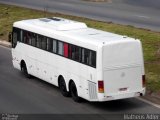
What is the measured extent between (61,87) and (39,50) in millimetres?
2509

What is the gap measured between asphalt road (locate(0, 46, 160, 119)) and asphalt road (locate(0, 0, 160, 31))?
42.1ft

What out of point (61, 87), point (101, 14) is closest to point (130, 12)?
point (101, 14)

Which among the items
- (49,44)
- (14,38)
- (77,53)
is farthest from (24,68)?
(77,53)

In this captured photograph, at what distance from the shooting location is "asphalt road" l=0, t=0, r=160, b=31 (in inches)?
1547

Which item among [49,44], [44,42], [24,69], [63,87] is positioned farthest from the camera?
[24,69]

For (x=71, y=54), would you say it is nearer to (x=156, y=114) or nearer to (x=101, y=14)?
(x=156, y=114)

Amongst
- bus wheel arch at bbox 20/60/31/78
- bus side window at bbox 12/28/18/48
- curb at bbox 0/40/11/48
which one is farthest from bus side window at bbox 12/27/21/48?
curb at bbox 0/40/11/48

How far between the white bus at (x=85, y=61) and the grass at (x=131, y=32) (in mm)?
1983

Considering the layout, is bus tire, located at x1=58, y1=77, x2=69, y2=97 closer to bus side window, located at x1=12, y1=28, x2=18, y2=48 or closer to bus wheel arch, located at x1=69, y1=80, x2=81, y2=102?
bus wheel arch, located at x1=69, y1=80, x2=81, y2=102

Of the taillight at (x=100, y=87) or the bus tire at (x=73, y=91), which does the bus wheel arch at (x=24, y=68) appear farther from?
the taillight at (x=100, y=87)

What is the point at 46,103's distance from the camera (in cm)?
2119

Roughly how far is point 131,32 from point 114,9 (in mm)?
15693

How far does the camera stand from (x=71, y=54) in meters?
21.7

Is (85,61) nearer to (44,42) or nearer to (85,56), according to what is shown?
(85,56)
